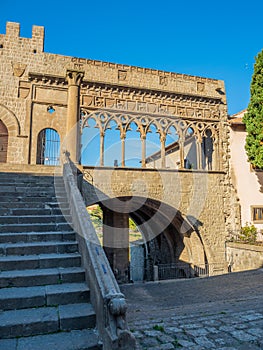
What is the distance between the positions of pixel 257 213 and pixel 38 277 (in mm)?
15177

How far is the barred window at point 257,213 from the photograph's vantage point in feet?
51.8

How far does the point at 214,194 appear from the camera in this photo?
15070 millimetres

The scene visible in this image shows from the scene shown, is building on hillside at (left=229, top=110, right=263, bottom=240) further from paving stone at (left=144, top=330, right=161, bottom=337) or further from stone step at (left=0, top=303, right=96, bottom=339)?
stone step at (left=0, top=303, right=96, bottom=339)

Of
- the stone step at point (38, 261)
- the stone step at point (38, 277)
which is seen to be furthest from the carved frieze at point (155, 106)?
the stone step at point (38, 277)

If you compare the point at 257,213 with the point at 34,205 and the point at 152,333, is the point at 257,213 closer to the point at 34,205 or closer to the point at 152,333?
the point at 34,205

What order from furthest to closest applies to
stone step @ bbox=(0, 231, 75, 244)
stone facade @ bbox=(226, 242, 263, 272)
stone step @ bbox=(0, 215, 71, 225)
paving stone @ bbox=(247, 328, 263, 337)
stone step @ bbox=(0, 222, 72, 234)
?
stone facade @ bbox=(226, 242, 263, 272), stone step @ bbox=(0, 215, 71, 225), stone step @ bbox=(0, 222, 72, 234), stone step @ bbox=(0, 231, 75, 244), paving stone @ bbox=(247, 328, 263, 337)

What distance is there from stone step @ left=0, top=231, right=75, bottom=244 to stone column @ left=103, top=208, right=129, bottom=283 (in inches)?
481

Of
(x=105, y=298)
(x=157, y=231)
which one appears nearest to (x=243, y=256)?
(x=157, y=231)

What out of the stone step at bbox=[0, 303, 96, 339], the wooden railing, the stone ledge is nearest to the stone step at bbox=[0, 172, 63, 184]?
the wooden railing

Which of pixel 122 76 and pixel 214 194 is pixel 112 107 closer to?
pixel 122 76

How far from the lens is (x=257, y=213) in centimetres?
1591

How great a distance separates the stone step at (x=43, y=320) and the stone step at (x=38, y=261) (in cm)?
83

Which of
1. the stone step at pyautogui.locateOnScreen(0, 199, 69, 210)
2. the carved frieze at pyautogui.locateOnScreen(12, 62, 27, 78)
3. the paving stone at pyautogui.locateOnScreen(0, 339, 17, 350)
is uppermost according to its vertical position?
the carved frieze at pyautogui.locateOnScreen(12, 62, 27, 78)

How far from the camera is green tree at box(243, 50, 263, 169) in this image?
14298 mm
